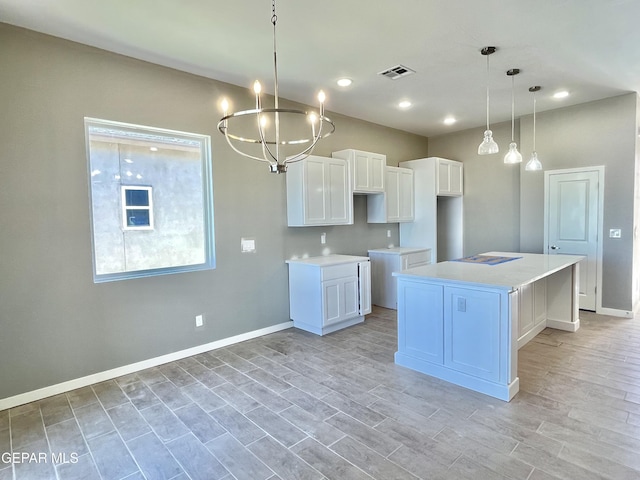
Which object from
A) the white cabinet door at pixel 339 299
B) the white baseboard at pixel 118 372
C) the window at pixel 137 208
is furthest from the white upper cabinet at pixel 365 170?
the window at pixel 137 208

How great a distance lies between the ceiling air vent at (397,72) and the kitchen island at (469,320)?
207 cm

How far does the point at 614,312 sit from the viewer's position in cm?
477

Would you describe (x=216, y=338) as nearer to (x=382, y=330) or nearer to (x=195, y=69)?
(x=382, y=330)

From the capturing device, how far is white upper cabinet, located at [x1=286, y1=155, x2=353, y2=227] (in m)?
4.35

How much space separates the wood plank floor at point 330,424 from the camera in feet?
6.55

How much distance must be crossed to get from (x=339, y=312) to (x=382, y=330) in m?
0.59

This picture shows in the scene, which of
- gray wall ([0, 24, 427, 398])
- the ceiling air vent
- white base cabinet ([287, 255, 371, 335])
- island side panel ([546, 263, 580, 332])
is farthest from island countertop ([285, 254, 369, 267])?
island side panel ([546, 263, 580, 332])

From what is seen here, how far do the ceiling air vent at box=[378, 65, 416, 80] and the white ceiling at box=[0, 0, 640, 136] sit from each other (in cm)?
9

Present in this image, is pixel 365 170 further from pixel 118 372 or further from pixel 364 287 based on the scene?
pixel 118 372

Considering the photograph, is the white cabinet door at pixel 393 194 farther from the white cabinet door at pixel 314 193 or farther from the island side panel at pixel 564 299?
the island side panel at pixel 564 299

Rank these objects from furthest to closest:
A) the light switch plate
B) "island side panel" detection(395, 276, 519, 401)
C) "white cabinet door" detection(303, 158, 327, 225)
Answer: "white cabinet door" detection(303, 158, 327, 225), the light switch plate, "island side panel" detection(395, 276, 519, 401)

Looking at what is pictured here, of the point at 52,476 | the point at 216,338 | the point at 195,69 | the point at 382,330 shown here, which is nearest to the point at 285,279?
the point at 216,338

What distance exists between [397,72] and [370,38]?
0.82 metres

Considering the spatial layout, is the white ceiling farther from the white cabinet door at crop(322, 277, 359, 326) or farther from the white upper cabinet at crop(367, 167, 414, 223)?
the white cabinet door at crop(322, 277, 359, 326)
